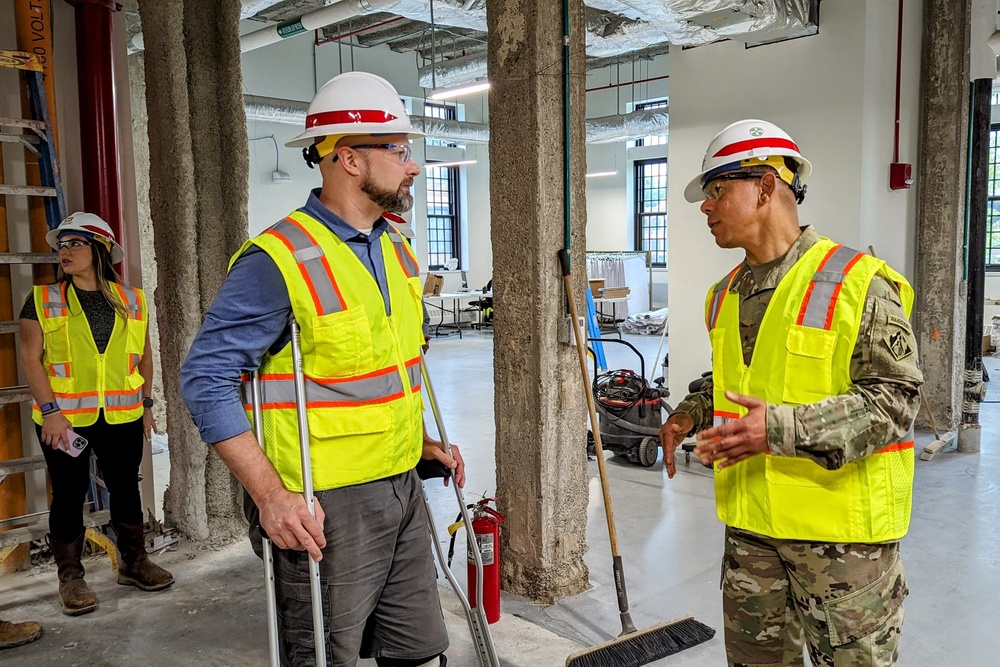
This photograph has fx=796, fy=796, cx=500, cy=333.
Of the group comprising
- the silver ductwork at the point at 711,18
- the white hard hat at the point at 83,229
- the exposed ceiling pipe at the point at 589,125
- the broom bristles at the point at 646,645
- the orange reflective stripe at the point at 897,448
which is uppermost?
the exposed ceiling pipe at the point at 589,125

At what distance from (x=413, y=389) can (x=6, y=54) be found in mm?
3185

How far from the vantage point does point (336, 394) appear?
80.9 inches

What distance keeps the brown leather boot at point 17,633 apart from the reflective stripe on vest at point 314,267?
2733 mm

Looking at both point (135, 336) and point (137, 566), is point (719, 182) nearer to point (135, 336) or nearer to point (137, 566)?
point (135, 336)

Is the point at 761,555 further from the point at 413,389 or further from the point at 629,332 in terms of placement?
the point at 629,332

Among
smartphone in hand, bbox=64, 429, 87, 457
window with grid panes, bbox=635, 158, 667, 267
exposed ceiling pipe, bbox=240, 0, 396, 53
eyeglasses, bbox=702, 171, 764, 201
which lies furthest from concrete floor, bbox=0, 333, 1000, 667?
window with grid panes, bbox=635, 158, 667, 267

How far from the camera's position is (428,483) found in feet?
19.9

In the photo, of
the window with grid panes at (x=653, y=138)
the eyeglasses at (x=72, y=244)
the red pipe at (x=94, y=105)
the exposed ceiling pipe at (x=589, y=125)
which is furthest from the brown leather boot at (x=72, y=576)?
the window with grid panes at (x=653, y=138)

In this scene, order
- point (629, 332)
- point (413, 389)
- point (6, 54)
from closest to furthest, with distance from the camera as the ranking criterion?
1. point (413, 389)
2. point (6, 54)
3. point (629, 332)

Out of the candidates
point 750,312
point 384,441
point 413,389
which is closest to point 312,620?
point 384,441

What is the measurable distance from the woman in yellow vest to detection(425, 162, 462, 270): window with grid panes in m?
13.9

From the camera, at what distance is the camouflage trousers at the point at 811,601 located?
1.94 meters

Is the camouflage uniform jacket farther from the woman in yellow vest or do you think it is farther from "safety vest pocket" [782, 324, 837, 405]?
the woman in yellow vest

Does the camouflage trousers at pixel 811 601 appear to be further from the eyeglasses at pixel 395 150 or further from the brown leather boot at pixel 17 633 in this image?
the brown leather boot at pixel 17 633
